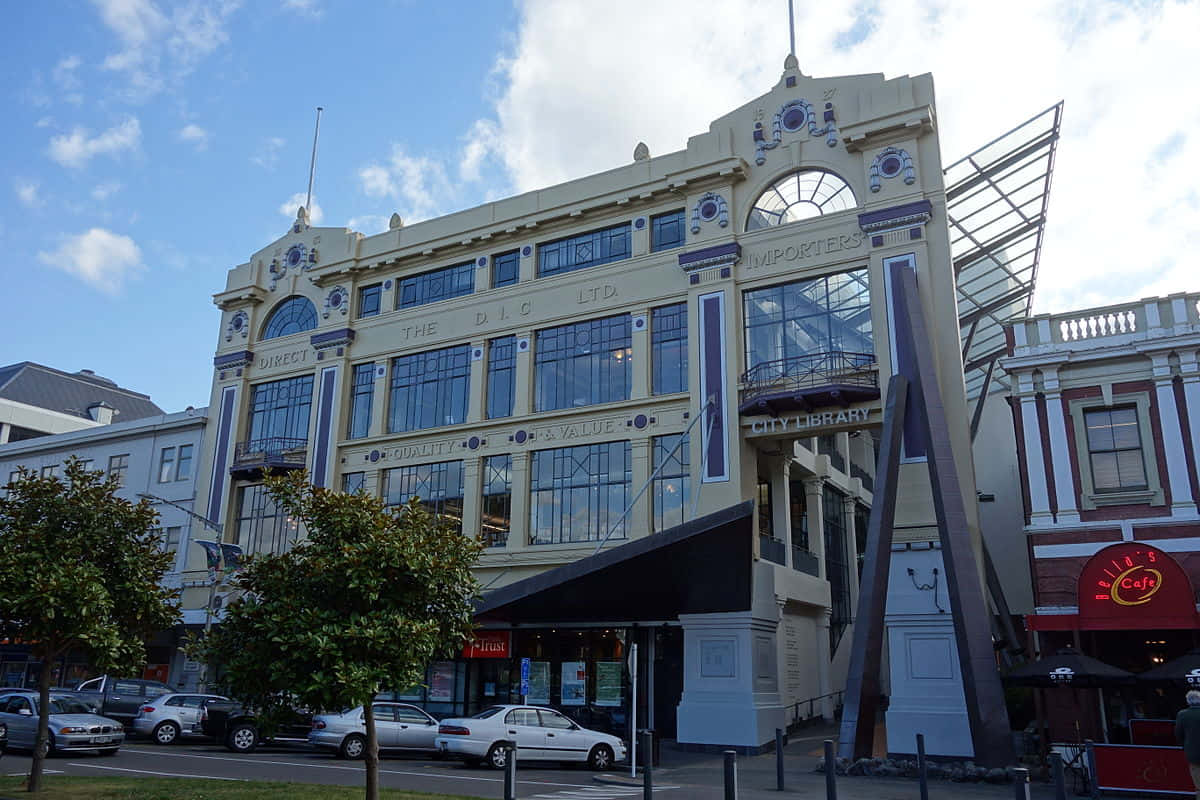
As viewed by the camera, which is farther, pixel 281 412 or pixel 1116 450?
pixel 281 412

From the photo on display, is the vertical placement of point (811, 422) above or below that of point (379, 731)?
above

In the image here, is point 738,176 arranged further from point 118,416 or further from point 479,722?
point 118,416

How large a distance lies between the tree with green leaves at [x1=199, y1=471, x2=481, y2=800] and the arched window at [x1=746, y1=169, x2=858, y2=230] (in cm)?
1779

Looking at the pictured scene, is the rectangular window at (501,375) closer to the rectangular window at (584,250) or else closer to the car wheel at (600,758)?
the rectangular window at (584,250)

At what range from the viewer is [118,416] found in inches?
2475

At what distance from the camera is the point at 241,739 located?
24.3 m

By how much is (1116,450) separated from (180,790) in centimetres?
2090

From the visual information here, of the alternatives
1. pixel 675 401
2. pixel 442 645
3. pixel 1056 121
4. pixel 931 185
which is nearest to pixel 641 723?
pixel 675 401

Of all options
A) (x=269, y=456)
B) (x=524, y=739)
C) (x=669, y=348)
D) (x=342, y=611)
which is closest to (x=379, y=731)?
(x=524, y=739)

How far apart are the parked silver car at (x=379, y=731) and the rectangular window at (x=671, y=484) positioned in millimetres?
8685

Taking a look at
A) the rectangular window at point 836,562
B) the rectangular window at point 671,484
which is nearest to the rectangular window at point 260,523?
the rectangular window at point 671,484

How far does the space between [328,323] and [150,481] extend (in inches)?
487

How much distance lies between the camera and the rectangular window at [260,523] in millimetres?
36156

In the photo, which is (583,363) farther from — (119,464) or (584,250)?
(119,464)
